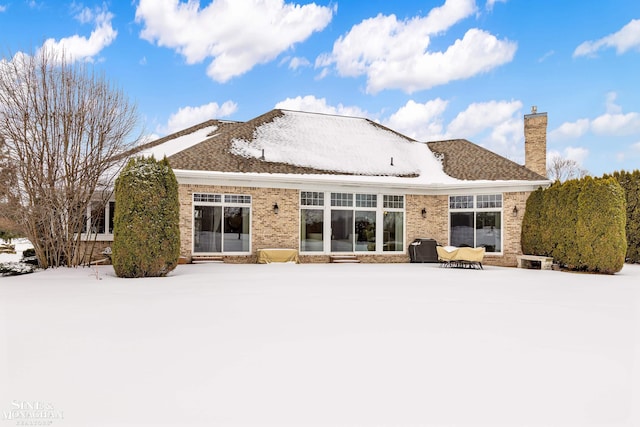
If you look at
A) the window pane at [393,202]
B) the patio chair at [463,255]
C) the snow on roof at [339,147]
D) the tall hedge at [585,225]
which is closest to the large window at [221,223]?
the snow on roof at [339,147]

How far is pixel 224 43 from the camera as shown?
21000 mm

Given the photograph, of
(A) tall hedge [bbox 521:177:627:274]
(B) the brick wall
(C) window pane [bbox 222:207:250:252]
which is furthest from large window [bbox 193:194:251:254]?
(A) tall hedge [bbox 521:177:627:274]

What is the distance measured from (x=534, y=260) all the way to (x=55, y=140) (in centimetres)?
1682

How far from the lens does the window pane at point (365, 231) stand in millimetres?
18328

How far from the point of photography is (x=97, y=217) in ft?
53.0

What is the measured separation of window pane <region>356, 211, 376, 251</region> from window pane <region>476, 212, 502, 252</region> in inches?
165

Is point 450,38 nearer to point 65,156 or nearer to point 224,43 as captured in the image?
point 224,43

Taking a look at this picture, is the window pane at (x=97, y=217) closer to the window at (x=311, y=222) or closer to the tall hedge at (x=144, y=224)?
the tall hedge at (x=144, y=224)

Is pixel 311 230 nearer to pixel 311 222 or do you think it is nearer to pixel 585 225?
pixel 311 222

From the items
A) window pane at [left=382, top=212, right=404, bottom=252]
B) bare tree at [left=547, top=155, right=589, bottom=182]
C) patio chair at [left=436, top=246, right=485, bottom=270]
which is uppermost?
bare tree at [left=547, top=155, right=589, bottom=182]

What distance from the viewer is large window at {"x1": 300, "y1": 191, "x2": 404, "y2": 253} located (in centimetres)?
1764

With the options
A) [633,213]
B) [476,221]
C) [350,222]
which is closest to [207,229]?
[350,222]

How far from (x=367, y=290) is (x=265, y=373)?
6015mm

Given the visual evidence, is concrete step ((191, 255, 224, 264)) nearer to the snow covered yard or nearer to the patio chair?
the snow covered yard
